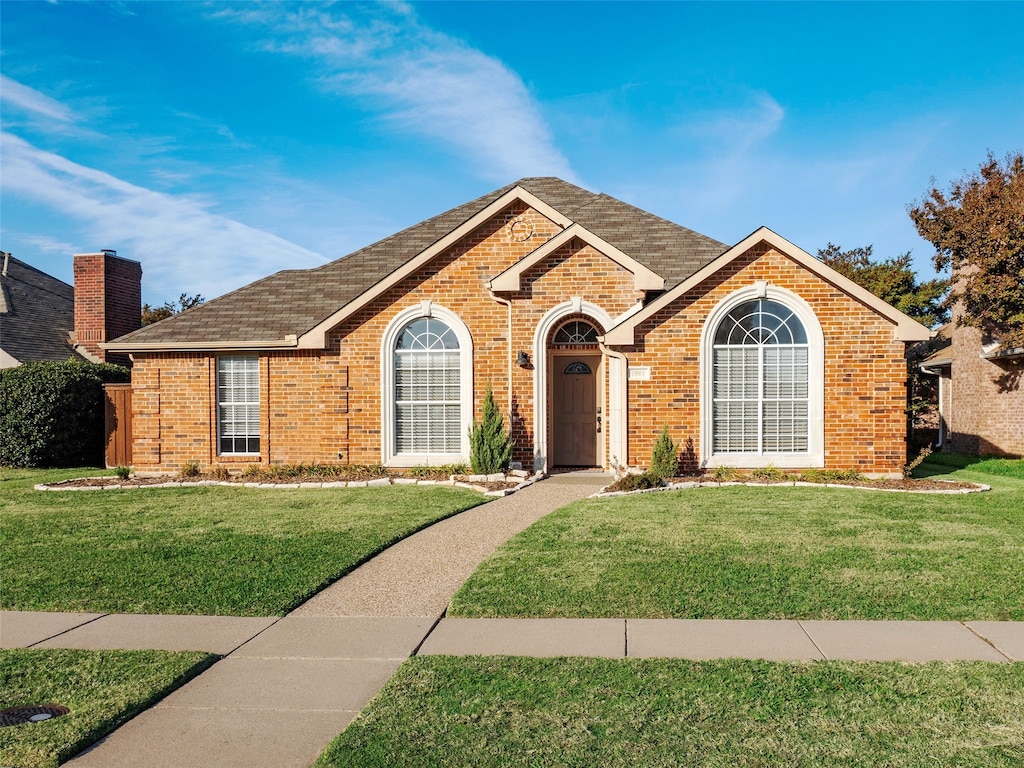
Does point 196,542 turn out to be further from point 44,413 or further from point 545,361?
point 44,413

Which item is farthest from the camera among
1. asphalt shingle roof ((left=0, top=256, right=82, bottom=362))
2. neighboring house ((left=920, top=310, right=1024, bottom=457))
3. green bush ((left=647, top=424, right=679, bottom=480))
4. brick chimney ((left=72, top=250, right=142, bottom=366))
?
asphalt shingle roof ((left=0, top=256, right=82, bottom=362))

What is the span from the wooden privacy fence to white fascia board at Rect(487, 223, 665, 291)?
371 inches

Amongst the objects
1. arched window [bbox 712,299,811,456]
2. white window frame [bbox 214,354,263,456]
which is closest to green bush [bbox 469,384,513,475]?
arched window [bbox 712,299,811,456]

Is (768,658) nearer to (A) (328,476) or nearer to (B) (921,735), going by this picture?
(B) (921,735)

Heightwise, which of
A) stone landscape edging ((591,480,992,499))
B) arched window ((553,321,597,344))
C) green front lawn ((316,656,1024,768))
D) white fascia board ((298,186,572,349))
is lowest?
green front lawn ((316,656,1024,768))

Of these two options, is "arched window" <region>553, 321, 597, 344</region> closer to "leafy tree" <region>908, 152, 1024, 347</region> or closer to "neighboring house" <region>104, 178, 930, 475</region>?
"neighboring house" <region>104, 178, 930, 475</region>

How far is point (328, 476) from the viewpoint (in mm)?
14609

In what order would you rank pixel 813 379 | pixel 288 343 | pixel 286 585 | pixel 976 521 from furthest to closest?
pixel 288 343
pixel 813 379
pixel 976 521
pixel 286 585

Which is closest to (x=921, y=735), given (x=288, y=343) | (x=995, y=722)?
(x=995, y=722)

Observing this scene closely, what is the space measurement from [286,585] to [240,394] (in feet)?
30.4

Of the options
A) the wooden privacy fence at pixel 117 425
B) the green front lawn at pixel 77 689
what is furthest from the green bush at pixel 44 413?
the green front lawn at pixel 77 689

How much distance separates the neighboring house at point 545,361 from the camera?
546 inches

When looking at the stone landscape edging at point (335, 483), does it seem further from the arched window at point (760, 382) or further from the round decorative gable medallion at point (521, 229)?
the round decorative gable medallion at point (521, 229)

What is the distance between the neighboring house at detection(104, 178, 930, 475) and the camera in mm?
13875
